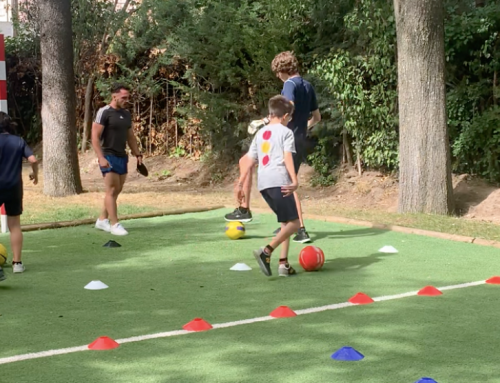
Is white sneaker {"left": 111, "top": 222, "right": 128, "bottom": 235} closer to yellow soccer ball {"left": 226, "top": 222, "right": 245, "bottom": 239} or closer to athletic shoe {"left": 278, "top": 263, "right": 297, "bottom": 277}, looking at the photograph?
yellow soccer ball {"left": 226, "top": 222, "right": 245, "bottom": 239}

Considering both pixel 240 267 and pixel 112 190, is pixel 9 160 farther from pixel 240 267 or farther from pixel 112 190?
pixel 112 190

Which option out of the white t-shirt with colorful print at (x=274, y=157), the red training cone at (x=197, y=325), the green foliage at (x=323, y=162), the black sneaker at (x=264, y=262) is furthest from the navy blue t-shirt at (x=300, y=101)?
the green foliage at (x=323, y=162)

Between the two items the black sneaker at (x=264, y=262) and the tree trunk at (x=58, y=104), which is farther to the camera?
the tree trunk at (x=58, y=104)

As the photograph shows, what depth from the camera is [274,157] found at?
7406 mm

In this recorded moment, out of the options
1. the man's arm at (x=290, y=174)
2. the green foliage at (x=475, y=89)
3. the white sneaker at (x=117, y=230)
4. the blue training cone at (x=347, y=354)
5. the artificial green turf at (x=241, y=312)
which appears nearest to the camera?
the artificial green turf at (x=241, y=312)

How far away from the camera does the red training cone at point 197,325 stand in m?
5.55

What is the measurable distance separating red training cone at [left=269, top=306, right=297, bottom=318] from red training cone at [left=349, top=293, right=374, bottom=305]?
0.63 meters

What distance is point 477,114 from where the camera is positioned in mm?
13867

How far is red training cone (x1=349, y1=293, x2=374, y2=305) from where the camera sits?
20.9 feet

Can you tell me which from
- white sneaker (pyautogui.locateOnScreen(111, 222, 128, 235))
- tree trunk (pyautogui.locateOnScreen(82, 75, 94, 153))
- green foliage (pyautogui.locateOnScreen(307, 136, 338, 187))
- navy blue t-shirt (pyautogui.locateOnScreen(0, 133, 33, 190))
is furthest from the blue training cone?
tree trunk (pyautogui.locateOnScreen(82, 75, 94, 153))

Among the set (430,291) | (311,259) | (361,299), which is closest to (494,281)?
(430,291)

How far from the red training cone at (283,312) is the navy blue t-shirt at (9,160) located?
2.94m

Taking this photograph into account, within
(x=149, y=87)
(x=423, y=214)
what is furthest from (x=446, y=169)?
(x=149, y=87)

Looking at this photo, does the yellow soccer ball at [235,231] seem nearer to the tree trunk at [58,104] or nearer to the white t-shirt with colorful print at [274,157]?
the white t-shirt with colorful print at [274,157]
